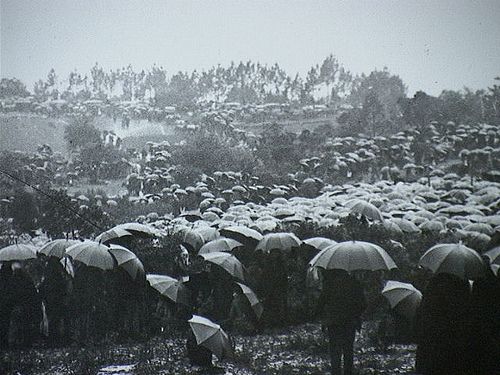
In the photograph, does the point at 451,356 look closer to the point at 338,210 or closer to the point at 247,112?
the point at 338,210

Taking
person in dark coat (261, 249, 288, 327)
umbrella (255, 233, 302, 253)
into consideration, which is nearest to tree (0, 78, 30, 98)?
umbrella (255, 233, 302, 253)

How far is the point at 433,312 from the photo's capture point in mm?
6258

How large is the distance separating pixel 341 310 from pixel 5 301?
5.86 m

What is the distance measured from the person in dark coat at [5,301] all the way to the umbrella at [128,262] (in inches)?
70.7

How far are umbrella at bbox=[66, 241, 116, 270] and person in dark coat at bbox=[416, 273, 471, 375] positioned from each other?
538cm

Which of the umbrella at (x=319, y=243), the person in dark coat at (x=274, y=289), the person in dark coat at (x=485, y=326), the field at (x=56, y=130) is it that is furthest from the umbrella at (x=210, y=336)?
the field at (x=56, y=130)

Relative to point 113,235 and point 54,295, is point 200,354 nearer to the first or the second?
point 54,295

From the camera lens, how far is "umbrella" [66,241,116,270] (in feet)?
28.5

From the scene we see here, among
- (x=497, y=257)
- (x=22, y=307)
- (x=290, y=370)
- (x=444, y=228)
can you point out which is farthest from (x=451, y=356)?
(x=444, y=228)

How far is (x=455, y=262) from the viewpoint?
6543mm

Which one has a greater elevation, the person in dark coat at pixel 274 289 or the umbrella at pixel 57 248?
the umbrella at pixel 57 248

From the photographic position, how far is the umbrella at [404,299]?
773 cm

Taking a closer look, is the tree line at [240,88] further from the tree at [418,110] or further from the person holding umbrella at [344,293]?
the person holding umbrella at [344,293]

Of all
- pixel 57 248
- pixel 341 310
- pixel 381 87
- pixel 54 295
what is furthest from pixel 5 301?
pixel 381 87
